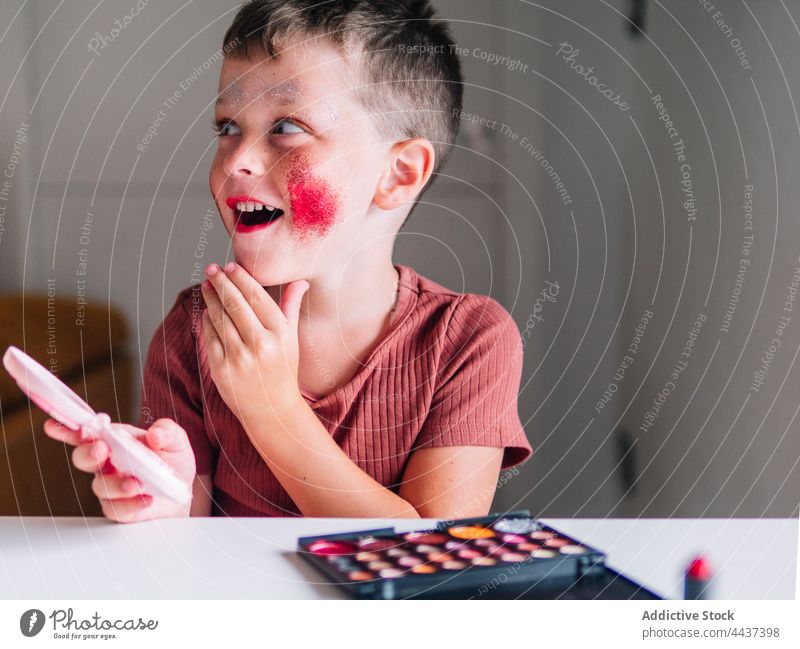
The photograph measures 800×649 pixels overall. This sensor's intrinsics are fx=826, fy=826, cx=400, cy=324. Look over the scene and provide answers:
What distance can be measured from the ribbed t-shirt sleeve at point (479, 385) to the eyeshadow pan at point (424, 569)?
116 millimetres

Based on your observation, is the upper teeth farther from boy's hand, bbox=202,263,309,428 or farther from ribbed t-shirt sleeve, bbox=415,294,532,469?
ribbed t-shirt sleeve, bbox=415,294,532,469

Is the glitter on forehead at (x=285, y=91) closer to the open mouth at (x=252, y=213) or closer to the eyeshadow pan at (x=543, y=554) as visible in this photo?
the open mouth at (x=252, y=213)

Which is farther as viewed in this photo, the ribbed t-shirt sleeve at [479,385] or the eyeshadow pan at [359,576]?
the ribbed t-shirt sleeve at [479,385]

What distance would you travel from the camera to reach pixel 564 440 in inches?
23.3

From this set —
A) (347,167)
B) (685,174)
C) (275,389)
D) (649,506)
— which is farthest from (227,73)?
(649,506)

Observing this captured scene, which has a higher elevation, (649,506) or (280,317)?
(280,317)

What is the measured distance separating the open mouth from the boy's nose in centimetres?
2

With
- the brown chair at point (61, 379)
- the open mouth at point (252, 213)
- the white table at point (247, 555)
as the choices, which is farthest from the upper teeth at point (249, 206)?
the white table at point (247, 555)

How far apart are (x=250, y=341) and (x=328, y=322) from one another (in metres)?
0.06

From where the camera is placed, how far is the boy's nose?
21.4 inches

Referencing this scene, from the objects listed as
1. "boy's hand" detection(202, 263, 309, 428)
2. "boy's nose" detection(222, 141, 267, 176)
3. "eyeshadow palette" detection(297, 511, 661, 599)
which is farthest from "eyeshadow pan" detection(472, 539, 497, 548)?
"boy's nose" detection(222, 141, 267, 176)

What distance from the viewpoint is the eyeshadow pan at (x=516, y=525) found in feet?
1.79
